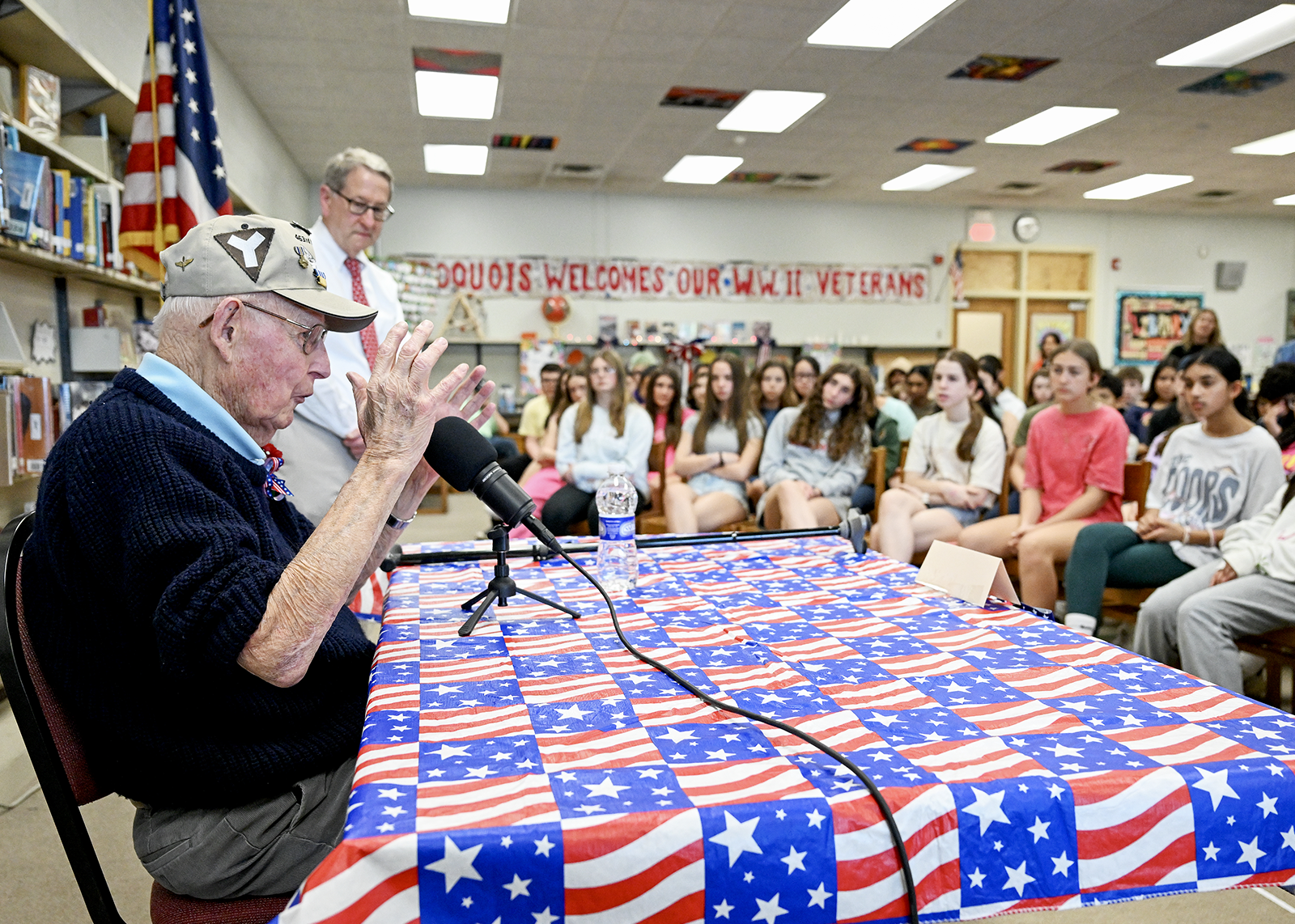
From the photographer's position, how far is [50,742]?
3.02ft

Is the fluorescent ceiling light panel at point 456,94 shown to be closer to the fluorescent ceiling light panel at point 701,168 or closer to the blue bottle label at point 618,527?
the fluorescent ceiling light panel at point 701,168

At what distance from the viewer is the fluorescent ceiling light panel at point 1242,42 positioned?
4.89 meters

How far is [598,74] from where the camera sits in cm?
565

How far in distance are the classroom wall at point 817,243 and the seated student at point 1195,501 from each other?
699cm

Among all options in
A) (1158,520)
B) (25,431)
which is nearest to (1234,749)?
(1158,520)

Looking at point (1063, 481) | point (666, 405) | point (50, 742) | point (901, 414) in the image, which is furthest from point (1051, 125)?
point (50, 742)

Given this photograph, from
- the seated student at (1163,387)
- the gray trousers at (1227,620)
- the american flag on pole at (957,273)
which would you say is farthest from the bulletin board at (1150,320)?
the gray trousers at (1227,620)

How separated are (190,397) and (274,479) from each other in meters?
0.18

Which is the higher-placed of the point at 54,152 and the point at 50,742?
the point at 54,152

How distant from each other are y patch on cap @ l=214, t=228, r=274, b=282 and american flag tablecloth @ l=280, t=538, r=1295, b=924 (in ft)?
1.72

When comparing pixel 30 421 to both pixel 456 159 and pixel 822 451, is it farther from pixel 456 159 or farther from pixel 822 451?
pixel 456 159

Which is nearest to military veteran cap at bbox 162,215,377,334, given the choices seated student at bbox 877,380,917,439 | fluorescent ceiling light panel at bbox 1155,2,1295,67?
seated student at bbox 877,380,917,439

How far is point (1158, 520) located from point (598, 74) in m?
4.41

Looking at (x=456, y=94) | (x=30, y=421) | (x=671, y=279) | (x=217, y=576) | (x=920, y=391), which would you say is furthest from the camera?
(x=671, y=279)
